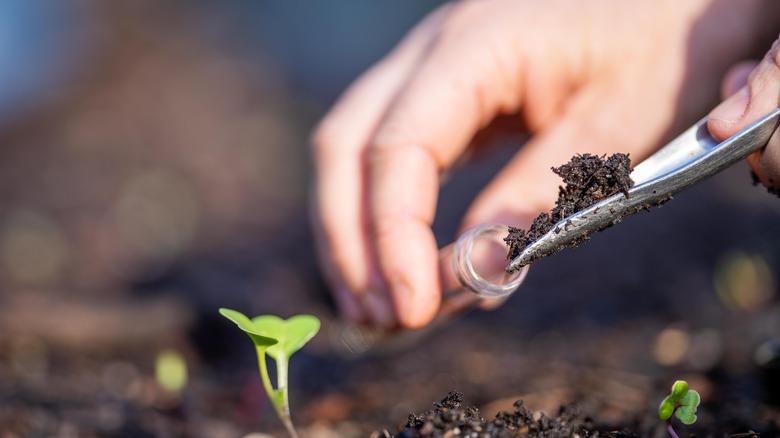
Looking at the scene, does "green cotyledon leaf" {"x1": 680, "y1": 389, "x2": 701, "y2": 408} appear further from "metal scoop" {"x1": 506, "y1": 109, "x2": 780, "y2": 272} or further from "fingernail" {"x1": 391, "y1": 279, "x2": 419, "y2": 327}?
"fingernail" {"x1": 391, "y1": 279, "x2": 419, "y2": 327}

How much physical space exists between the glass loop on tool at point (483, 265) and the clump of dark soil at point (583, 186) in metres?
0.13

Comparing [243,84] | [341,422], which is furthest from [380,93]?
[243,84]

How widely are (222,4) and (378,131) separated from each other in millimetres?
6534

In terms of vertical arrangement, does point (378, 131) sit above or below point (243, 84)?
below

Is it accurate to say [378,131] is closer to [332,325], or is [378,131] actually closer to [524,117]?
[524,117]

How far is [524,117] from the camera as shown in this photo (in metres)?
2.10

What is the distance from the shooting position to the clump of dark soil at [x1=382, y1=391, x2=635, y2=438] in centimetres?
106

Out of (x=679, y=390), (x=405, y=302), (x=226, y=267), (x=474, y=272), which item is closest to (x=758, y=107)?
(x=679, y=390)

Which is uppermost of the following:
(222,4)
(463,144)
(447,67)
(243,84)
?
(222,4)

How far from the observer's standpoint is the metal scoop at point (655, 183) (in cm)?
114

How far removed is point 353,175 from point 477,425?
118 centimetres

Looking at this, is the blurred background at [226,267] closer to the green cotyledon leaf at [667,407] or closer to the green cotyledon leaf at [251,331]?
the green cotyledon leaf at [667,407]

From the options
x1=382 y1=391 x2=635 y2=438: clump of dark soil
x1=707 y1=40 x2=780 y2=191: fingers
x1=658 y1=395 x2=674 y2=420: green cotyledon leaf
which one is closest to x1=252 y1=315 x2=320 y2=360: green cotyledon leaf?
x1=382 y1=391 x2=635 y2=438: clump of dark soil

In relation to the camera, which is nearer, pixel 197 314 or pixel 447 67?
pixel 447 67
